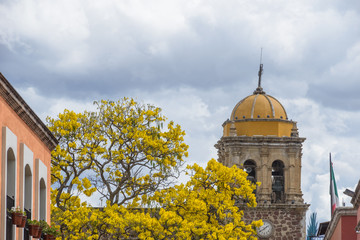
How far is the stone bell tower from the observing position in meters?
55.7

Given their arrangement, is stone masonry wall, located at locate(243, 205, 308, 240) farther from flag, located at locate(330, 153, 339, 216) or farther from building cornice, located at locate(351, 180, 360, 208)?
building cornice, located at locate(351, 180, 360, 208)

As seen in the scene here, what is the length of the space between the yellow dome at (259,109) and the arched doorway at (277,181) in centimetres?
250

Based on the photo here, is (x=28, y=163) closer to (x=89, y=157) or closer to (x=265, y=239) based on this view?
(x=89, y=157)

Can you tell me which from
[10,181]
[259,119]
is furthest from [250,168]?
[10,181]

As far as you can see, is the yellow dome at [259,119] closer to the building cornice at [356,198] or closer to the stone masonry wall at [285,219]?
the stone masonry wall at [285,219]

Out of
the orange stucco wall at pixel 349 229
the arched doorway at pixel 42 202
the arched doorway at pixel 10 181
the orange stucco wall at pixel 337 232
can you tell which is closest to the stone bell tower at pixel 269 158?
the orange stucco wall at pixel 337 232

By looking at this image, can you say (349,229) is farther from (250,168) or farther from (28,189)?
(250,168)

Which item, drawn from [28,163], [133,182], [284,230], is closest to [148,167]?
[133,182]

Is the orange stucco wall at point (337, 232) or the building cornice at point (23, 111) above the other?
the building cornice at point (23, 111)

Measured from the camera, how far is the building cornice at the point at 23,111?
783 inches

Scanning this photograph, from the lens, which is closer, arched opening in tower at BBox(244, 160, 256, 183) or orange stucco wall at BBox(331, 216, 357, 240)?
orange stucco wall at BBox(331, 216, 357, 240)

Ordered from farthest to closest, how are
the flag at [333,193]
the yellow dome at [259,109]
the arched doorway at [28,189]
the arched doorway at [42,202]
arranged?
the yellow dome at [259,109]
the flag at [333,193]
the arched doorway at [42,202]
the arched doorway at [28,189]

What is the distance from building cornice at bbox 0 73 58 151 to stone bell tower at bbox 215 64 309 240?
100 feet

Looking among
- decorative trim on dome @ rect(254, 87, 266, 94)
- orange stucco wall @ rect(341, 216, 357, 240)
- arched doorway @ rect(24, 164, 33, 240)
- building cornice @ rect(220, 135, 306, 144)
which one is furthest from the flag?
arched doorway @ rect(24, 164, 33, 240)
